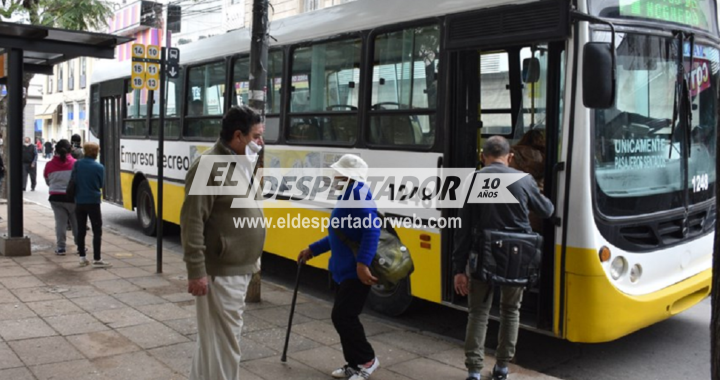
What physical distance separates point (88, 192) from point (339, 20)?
388cm

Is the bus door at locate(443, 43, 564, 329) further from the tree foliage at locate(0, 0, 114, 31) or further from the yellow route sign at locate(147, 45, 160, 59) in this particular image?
the tree foliage at locate(0, 0, 114, 31)

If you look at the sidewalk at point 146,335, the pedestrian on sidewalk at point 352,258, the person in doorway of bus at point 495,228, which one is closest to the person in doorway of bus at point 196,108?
the sidewalk at point 146,335

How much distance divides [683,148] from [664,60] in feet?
2.49

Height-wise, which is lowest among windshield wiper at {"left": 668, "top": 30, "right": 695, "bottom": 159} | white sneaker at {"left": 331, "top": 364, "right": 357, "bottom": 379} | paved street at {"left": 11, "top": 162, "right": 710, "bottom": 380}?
paved street at {"left": 11, "top": 162, "right": 710, "bottom": 380}

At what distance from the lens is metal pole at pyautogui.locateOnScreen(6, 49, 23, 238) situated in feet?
29.3

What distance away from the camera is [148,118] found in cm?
1115

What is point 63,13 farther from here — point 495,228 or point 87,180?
point 495,228

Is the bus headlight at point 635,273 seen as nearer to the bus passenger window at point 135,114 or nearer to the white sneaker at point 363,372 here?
the white sneaker at point 363,372

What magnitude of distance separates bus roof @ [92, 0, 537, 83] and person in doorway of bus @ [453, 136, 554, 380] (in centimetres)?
146

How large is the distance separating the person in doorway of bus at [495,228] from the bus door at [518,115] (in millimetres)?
558

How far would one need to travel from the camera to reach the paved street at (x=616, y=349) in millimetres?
5348

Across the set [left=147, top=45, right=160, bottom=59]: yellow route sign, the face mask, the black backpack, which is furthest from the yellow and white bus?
the face mask

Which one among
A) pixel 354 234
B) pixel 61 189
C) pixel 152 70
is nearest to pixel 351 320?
pixel 354 234

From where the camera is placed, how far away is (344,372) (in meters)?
4.80
